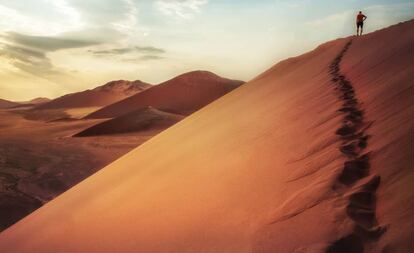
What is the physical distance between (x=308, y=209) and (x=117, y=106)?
1665 inches

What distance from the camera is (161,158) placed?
5863 millimetres

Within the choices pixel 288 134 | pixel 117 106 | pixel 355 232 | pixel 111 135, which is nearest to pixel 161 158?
pixel 288 134

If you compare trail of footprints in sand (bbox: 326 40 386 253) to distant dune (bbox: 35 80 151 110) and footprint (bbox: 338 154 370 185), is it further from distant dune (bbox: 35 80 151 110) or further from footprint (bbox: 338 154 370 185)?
distant dune (bbox: 35 80 151 110)

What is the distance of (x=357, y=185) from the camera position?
237cm

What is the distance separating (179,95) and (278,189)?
135ft

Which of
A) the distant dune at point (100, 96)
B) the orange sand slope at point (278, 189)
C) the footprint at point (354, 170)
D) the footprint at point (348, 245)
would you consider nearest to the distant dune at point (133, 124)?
the orange sand slope at point (278, 189)

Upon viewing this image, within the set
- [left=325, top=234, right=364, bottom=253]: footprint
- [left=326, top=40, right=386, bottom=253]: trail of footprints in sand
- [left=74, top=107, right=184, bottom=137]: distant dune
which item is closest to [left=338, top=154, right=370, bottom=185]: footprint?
[left=326, top=40, right=386, bottom=253]: trail of footprints in sand

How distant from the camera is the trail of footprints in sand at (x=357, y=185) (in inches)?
75.0

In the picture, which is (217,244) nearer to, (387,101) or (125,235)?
(125,235)

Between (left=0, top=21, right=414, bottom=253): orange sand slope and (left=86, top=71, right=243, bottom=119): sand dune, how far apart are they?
34495mm

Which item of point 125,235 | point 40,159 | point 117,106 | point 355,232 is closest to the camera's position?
point 355,232

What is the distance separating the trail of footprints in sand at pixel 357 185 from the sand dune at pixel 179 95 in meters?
36.3

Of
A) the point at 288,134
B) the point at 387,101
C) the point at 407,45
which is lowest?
the point at 288,134

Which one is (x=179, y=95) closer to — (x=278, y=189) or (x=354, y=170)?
(x=278, y=189)
